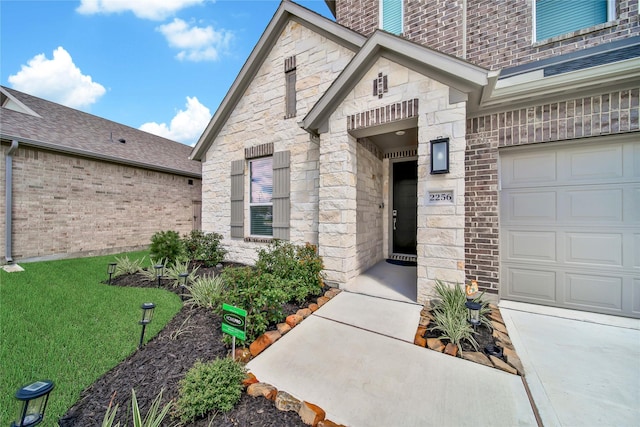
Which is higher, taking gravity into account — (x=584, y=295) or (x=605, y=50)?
(x=605, y=50)

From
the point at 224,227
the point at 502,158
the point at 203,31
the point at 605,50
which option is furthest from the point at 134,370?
the point at 203,31

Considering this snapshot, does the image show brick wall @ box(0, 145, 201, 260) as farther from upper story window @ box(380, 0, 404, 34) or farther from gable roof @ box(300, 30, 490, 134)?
upper story window @ box(380, 0, 404, 34)

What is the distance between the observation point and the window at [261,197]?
6164 millimetres

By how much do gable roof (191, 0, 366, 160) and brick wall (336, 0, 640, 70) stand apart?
198 centimetres

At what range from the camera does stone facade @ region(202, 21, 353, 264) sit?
529 cm

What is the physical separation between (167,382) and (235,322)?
31.6 inches

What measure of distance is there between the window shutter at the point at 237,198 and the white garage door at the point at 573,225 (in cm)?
580

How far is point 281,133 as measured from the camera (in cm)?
580

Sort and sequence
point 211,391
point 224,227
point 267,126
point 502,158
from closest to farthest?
1. point 211,391
2. point 502,158
3. point 267,126
4. point 224,227

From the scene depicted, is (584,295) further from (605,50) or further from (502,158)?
(605,50)

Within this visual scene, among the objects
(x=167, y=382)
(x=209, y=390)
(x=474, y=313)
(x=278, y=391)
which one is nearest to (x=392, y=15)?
(x=474, y=313)

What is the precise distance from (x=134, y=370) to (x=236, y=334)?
1.18m

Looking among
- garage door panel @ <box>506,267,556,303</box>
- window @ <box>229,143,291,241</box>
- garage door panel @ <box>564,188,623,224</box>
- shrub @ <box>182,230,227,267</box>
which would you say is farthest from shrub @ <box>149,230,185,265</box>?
garage door panel @ <box>564,188,623,224</box>

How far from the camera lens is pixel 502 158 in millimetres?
3920
